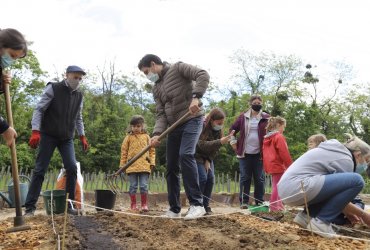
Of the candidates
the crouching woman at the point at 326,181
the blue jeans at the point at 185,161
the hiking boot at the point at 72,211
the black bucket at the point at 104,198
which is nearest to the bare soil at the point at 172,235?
the crouching woman at the point at 326,181

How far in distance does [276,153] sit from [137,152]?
2150mm

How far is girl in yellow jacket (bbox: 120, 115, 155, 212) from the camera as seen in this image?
22.2 feet

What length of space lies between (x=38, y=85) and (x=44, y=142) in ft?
69.3

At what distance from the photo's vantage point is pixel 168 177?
4.75 metres

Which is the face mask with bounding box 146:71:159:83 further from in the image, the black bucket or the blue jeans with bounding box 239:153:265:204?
the blue jeans with bounding box 239:153:265:204

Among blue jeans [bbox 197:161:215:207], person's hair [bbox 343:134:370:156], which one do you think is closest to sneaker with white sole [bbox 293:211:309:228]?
person's hair [bbox 343:134:370:156]

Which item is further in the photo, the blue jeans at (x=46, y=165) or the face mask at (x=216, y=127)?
the face mask at (x=216, y=127)

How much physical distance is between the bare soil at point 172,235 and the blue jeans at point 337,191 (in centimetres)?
21

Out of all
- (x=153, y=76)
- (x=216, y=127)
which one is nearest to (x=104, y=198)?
(x=216, y=127)

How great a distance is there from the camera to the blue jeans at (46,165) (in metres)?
5.06

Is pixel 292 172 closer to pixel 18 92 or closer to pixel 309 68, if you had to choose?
pixel 18 92

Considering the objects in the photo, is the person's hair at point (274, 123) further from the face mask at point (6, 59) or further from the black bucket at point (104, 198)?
the face mask at point (6, 59)

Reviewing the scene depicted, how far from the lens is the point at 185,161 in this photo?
4406mm

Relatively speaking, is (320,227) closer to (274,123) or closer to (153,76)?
(153,76)
